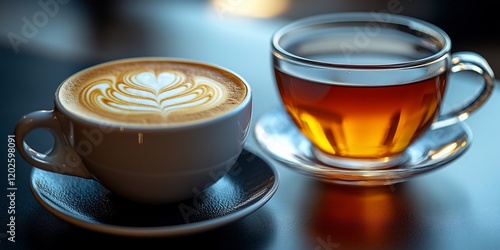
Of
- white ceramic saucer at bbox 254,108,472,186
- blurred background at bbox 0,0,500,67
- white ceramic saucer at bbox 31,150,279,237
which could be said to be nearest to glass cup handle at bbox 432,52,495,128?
white ceramic saucer at bbox 254,108,472,186

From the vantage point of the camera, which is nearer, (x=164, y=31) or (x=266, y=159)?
(x=266, y=159)

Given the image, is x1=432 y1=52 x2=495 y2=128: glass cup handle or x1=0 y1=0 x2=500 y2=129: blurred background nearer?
x1=432 y1=52 x2=495 y2=128: glass cup handle

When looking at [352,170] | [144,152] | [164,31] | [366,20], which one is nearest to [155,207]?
[144,152]

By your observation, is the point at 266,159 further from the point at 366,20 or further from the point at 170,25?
the point at 170,25

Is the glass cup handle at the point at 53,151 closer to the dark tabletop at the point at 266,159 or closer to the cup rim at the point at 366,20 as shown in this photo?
the dark tabletop at the point at 266,159

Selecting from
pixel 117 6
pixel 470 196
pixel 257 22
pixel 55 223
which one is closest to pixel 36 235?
pixel 55 223

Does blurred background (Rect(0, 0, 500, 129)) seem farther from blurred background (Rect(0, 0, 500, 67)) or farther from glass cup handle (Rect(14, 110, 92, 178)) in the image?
glass cup handle (Rect(14, 110, 92, 178))
